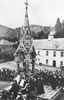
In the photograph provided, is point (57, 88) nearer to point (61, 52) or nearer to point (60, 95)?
point (60, 95)

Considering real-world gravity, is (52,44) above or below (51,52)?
above

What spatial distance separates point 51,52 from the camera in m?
33.3

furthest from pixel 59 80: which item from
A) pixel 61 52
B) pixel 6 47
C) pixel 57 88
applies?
pixel 6 47

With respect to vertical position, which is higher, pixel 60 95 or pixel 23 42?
pixel 23 42

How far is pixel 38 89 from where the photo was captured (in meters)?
14.8

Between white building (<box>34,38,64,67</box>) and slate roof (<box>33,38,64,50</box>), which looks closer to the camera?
white building (<box>34,38,64,67</box>)

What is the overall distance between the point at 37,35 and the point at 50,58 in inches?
758

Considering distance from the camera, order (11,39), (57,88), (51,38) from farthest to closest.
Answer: (11,39) → (51,38) → (57,88)

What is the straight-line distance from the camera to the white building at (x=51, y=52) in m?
32.2

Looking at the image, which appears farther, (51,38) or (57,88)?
(51,38)

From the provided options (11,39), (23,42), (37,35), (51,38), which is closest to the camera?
(23,42)

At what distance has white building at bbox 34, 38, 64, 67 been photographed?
32.2 meters

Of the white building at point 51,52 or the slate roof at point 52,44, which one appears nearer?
the white building at point 51,52

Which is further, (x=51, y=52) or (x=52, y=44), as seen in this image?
(x=52, y=44)
